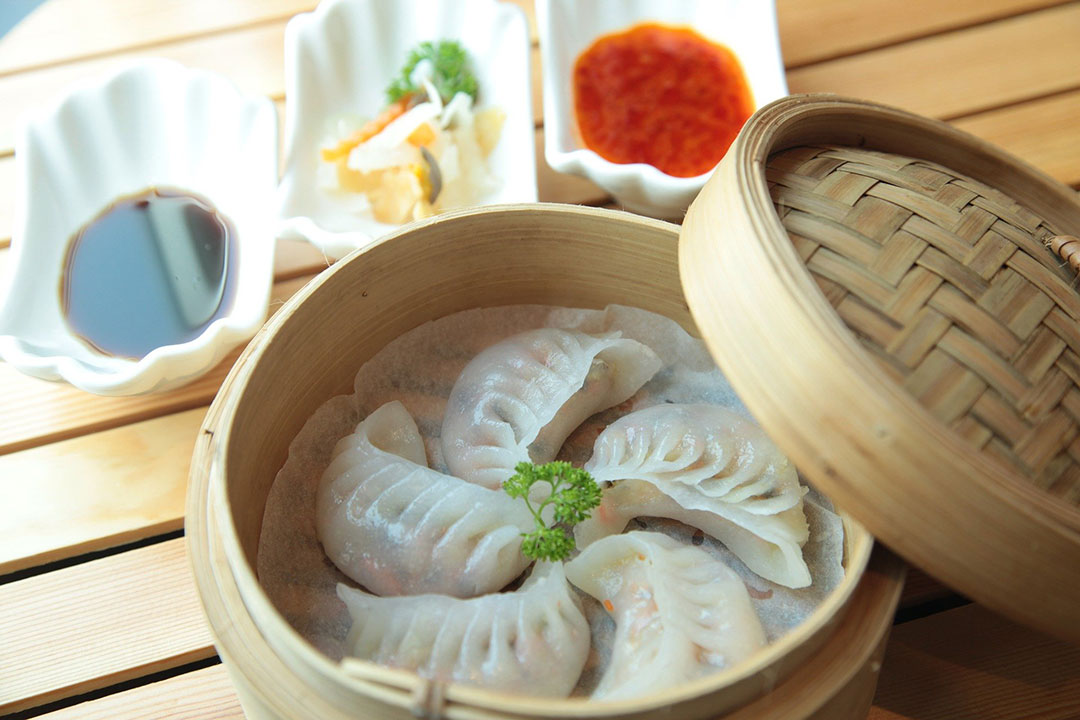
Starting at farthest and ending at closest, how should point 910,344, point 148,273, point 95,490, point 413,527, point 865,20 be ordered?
1. point 865,20
2. point 148,273
3. point 95,490
4. point 413,527
5. point 910,344

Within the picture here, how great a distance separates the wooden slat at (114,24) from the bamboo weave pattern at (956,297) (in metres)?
1.61

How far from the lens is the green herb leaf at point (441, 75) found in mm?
1981

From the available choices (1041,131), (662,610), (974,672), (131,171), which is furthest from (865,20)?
(131,171)

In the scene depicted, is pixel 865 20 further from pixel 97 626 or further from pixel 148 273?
pixel 97 626

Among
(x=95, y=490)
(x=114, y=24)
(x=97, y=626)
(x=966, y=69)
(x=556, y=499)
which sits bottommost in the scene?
(x=97, y=626)

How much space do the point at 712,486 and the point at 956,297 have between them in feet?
1.46

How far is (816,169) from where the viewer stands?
124 centimetres

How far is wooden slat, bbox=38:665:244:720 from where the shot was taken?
1.36m

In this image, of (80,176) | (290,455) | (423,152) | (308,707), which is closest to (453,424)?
(290,455)

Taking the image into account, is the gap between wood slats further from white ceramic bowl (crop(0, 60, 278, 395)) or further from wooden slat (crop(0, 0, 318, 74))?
wooden slat (crop(0, 0, 318, 74))

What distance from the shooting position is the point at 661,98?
1.98m

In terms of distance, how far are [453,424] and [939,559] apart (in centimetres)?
76

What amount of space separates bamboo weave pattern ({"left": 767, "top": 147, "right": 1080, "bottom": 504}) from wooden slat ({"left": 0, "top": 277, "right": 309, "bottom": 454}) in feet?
3.74

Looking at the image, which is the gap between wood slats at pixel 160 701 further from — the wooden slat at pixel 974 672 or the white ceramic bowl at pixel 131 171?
the wooden slat at pixel 974 672
